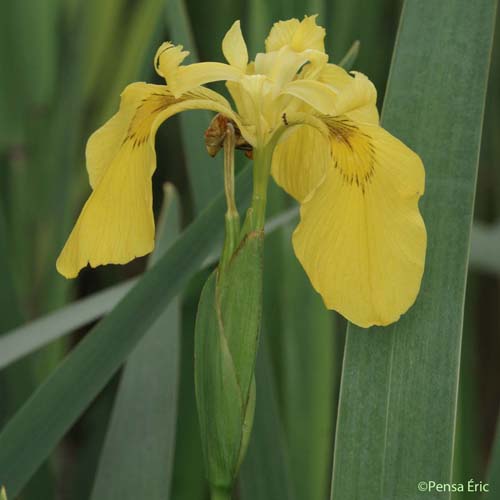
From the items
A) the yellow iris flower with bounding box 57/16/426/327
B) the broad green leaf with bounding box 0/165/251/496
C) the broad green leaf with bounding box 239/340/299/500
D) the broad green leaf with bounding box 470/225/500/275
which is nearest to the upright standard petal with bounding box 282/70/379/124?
the yellow iris flower with bounding box 57/16/426/327

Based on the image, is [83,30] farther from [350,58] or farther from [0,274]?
[350,58]

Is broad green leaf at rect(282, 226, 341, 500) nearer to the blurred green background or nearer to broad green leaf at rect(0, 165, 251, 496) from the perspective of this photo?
the blurred green background

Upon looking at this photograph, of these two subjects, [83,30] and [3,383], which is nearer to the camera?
[3,383]

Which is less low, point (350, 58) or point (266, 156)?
point (350, 58)

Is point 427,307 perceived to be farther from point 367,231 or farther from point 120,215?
point 120,215

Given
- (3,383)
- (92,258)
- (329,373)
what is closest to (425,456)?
(92,258)

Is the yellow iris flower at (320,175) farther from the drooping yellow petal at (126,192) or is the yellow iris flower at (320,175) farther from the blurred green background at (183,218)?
the blurred green background at (183,218)

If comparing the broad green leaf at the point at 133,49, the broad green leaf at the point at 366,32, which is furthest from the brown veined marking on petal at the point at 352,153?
the broad green leaf at the point at 133,49
